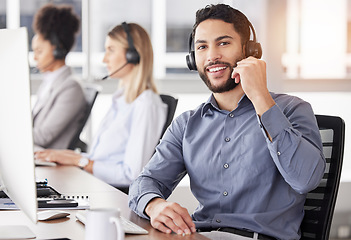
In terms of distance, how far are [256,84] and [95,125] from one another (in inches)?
130

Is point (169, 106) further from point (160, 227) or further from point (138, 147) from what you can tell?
point (160, 227)

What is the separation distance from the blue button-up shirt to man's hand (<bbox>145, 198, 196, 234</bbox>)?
116 millimetres

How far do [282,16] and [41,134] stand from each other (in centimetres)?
170

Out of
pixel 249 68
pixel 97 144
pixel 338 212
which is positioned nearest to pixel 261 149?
pixel 249 68

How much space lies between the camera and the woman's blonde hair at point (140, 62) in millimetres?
3053

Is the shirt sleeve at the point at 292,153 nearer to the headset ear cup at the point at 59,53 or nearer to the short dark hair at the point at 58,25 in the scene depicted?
the headset ear cup at the point at 59,53

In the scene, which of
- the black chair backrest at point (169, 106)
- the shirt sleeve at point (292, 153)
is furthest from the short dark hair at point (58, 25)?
the shirt sleeve at point (292, 153)

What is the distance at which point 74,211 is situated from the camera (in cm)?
165

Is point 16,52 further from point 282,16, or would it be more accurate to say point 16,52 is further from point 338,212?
point 338,212

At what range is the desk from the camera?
1.40m

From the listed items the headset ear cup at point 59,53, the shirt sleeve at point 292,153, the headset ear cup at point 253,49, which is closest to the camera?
the shirt sleeve at point 292,153

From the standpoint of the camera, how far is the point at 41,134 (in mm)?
3785

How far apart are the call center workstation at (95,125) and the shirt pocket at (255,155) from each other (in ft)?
0.23

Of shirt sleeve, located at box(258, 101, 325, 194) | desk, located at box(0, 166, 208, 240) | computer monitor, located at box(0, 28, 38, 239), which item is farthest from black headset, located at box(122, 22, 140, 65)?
computer monitor, located at box(0, 28, 38, 239)
